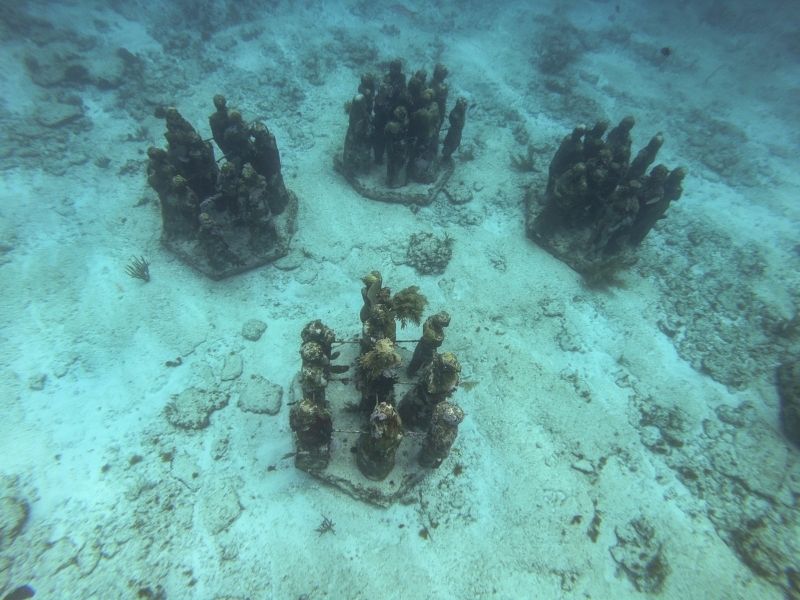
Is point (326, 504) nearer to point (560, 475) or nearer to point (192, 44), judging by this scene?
point (560, 475)

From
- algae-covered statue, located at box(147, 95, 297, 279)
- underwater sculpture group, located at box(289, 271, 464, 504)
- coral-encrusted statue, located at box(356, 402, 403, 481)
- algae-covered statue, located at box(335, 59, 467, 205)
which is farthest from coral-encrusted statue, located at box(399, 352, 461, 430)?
algae-covered statue, located at box(335, 59, 467, 205)

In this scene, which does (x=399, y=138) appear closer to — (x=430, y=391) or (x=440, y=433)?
(x=430, y=391)

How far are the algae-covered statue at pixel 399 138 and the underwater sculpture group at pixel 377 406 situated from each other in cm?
395

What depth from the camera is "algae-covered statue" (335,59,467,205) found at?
7910mm

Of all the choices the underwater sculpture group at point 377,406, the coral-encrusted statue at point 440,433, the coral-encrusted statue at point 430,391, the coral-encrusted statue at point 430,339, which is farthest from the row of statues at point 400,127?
the coral-encrusted statue at point 440,433

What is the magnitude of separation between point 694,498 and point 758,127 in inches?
531

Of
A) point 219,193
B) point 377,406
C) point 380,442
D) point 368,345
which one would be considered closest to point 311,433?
point 380,442

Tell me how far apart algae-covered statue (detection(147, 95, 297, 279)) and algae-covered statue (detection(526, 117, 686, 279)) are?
547 centimetres

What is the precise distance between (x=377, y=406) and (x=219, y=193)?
17.1ft

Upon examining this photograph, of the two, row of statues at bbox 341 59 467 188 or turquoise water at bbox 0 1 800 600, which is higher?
row of statues at bbox 341 59 467 188

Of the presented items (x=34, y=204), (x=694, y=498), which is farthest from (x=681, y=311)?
(x=34, y=204)

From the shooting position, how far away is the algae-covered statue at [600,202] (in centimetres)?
715

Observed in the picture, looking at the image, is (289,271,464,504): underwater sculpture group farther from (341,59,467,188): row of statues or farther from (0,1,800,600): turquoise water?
(341,59,467,188): row of statues

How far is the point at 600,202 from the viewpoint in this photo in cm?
748
